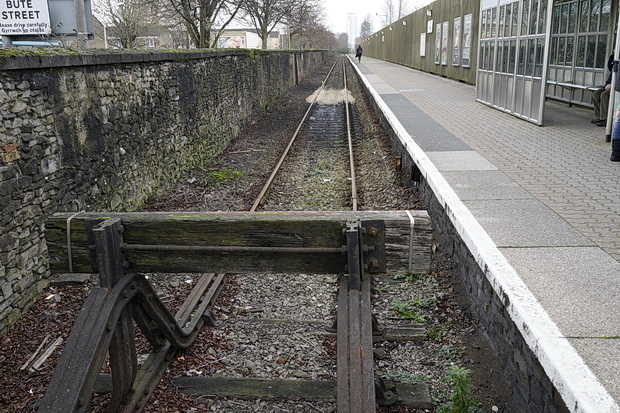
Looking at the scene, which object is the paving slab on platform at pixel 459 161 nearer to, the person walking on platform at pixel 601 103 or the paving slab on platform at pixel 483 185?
the paving slab on platform at pixel 483 185

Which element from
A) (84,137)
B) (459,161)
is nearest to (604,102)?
(459,161)

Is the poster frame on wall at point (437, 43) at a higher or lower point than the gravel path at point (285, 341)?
higher

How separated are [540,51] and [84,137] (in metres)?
8.07

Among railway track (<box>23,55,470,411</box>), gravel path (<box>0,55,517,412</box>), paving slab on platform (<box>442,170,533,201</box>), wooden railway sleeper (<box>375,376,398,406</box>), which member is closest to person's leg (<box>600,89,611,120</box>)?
railway track (<box>23,55,470,411</box>)

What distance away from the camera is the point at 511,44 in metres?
12.2

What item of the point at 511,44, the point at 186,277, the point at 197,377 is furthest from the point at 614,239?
the point at 511,44

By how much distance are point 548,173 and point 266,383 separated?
502 centimetres

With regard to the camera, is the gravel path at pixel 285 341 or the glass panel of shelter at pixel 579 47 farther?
the glass panel of shelter at pixel 579 47

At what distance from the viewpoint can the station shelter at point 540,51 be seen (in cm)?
1077

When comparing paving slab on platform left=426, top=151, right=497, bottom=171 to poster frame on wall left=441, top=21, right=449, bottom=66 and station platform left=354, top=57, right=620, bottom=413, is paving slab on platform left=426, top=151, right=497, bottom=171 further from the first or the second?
poster frame on wall left=441, top=21, right=449, bottom=66

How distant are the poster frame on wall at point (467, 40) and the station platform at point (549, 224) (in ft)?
35.6

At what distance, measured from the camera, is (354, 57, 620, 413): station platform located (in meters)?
3.13

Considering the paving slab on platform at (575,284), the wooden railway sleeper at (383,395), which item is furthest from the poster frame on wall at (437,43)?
the wooden railway sleeper at (383,395)

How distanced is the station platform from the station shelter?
3.09 ft
